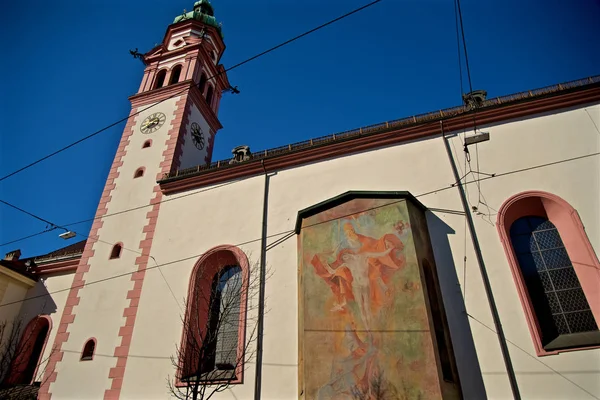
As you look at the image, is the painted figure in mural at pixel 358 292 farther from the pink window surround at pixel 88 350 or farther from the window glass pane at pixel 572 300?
the pink window surround at pixel 88 350

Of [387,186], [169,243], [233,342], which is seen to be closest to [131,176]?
[169,243]

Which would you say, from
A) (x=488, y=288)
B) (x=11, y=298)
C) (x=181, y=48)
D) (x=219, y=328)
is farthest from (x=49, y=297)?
(x=488, y=288)

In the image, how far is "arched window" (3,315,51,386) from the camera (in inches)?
556

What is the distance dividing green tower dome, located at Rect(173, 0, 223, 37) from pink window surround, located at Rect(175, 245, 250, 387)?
1699 centimetres

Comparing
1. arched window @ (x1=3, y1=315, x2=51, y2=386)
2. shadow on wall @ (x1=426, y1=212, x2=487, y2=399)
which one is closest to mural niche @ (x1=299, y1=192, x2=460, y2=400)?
shadow on wall @ (x1=426, y1=212, x2=487, y2=399)

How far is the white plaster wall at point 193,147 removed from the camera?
57.3ft

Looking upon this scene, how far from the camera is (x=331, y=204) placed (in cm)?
1110

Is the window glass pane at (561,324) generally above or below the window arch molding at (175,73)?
below

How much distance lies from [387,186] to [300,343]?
4.93 meters

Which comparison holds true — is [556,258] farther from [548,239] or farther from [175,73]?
[175,73]

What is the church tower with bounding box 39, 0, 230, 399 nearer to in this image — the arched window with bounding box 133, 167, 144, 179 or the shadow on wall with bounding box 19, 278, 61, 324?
the arched window with bounding box 133, 167, 144, 179

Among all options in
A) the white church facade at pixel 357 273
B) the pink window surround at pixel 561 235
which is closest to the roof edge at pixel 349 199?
the white church facade at pixel 357 273

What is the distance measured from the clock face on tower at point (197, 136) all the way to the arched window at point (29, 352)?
29.9 feet

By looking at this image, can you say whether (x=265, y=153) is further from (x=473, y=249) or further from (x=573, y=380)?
(x=573, y=380)
